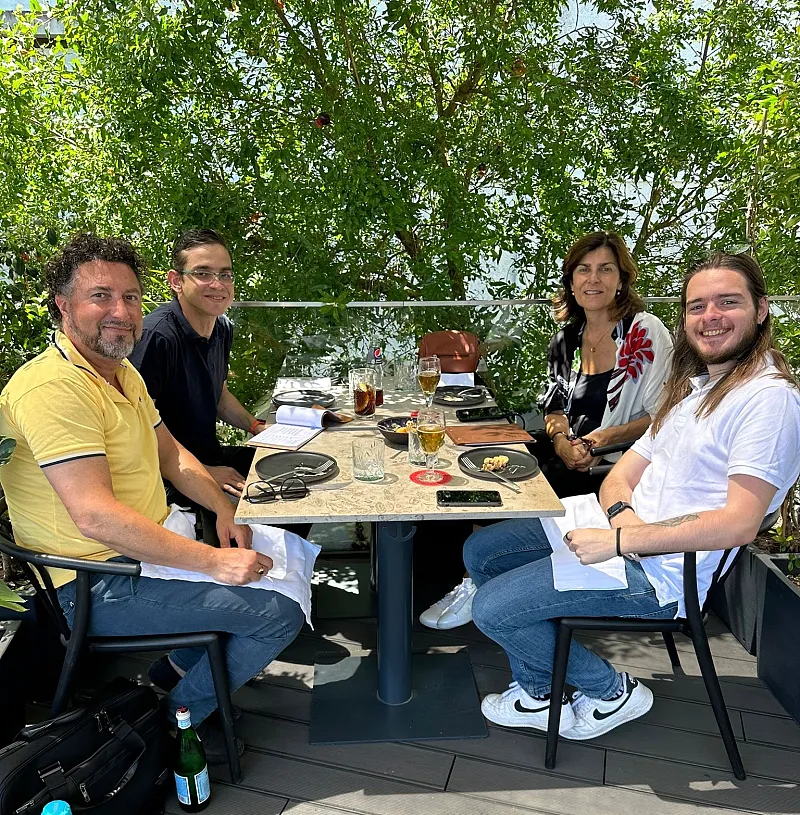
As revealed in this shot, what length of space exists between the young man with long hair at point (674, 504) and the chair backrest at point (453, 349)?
1.14 m

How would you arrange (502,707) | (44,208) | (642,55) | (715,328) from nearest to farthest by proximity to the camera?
(715,328)
(502,707)
(44,208)
(642,55)

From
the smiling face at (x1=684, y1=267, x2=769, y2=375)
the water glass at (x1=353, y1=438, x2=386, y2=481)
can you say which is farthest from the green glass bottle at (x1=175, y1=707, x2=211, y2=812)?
the smiling face at (x1=684, y1=267, x2=769, y2=375)

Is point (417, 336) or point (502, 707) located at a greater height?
point (417, 336)

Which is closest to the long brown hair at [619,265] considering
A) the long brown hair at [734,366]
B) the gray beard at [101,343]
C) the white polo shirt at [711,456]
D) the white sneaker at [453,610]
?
the long brown hair at [734,366]

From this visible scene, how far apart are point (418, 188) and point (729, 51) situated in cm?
162

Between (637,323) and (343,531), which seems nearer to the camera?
(637,323)

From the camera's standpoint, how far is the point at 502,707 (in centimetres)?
229

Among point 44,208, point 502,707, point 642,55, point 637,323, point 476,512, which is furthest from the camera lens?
point 642,55

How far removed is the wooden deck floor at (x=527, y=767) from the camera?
2006 millimetres

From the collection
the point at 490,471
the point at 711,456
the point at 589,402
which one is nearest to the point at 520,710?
the point at 490,471

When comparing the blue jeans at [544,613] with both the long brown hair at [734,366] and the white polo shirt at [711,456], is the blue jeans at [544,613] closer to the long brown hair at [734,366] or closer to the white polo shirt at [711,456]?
the white polo shirt at [711,456]

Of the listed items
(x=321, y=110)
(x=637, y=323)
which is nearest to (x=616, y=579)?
(x=637, y=323)

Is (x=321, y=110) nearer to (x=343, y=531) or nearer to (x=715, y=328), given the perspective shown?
(x=343, y=531)

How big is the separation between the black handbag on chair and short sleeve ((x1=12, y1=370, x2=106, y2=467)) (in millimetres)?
Answer: 629
